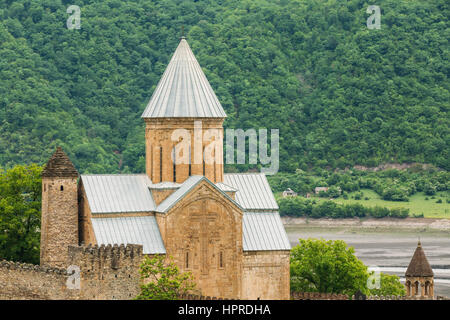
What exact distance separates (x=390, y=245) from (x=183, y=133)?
42.0 m

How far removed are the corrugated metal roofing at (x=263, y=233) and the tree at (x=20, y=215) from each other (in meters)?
6.94

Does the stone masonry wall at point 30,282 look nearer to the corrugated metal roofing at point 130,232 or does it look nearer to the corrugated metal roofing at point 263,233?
the corrugated metal roofing at point 130,232

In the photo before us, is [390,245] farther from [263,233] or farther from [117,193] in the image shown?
[117,193]

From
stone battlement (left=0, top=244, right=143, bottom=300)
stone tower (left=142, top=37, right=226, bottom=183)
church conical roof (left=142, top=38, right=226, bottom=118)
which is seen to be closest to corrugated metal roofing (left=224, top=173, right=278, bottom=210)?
stone tower (left=142, top=37, right=226, bottom=183)

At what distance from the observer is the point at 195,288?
36.1m

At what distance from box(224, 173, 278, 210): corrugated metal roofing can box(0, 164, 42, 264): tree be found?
21.2ft

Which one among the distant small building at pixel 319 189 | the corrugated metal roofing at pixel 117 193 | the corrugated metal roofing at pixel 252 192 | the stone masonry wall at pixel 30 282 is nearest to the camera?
the stone masonry wall at pixel 30 282

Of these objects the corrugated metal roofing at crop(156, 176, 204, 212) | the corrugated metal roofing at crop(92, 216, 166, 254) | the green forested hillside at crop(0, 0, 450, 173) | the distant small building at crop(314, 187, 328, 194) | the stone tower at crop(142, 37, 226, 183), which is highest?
the green forested hillside at crop(0, 0, 450, 173)

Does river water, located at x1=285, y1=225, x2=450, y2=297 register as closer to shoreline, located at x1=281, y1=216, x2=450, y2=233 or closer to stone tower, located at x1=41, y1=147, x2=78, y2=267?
shoreline, located at x1=281, y1=216, x2=450, y2=233

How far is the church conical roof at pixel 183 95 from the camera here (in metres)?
37.8

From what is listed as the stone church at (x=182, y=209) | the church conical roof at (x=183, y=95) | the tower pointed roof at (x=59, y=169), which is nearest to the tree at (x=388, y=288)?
the stone church at (x=182, y=209)

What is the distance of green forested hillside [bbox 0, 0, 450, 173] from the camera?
8875 centimetres

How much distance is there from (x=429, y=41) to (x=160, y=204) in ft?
246

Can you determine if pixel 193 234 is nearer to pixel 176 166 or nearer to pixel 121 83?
pixel 176 166
